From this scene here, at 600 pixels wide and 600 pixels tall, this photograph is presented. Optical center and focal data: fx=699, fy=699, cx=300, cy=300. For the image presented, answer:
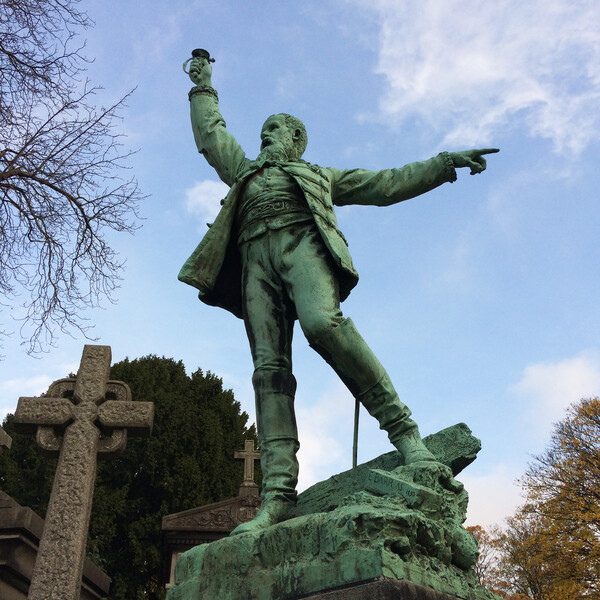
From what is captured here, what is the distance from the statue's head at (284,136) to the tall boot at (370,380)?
56.5 inches

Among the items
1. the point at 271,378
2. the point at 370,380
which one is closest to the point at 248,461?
the point at 271,378

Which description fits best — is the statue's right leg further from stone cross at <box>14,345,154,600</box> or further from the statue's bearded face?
stone cross at <box>14,345,154,600</box>

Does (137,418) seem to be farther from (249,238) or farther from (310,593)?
(310,593)

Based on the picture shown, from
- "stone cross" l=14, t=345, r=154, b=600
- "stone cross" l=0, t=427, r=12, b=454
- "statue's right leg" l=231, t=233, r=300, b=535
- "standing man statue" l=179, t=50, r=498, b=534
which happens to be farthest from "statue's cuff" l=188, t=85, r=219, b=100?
"stone cross" l=0, t=427, r=12, b=454

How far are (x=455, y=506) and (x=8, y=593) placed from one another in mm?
4882

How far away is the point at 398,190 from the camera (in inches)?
170

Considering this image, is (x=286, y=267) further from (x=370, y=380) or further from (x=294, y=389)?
(x=370, y=380)

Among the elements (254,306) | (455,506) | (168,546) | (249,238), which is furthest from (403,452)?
(168,546)

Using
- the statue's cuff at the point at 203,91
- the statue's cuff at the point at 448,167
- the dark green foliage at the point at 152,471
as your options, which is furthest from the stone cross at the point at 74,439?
the dark green foliage at the point at 152,471

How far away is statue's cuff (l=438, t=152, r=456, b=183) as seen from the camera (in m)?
4.23

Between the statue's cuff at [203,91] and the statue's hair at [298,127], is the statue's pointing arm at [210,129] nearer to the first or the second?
the statue's cuff at [203,91]

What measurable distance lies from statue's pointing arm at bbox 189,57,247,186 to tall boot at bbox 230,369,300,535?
147 centimetres

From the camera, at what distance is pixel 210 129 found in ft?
15.4

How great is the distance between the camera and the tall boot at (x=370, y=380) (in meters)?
3.54
